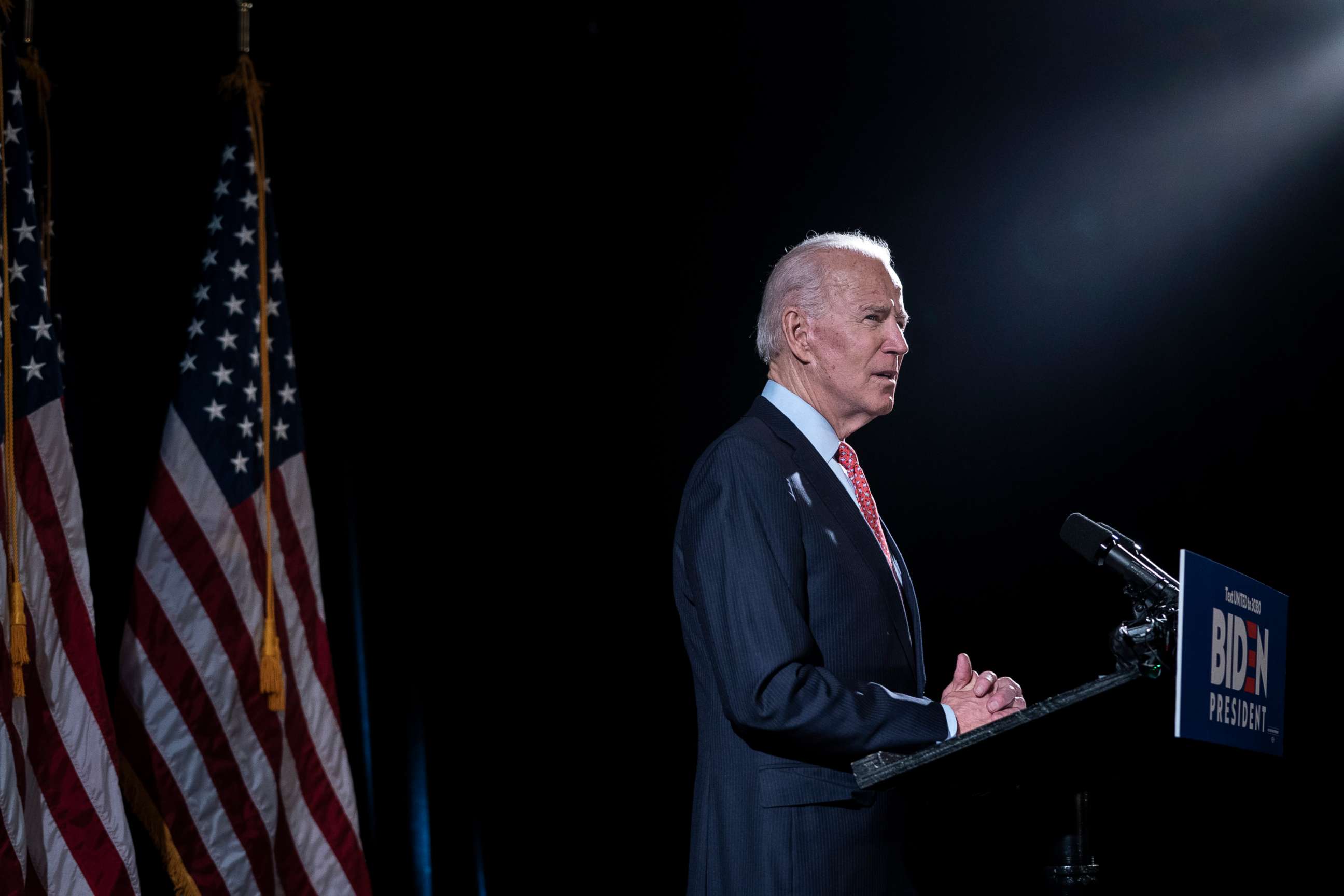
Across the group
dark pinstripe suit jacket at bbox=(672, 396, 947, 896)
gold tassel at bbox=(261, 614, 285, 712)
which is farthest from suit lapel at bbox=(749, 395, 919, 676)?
gold tassel at bbox=(261, 614, 285, 712)

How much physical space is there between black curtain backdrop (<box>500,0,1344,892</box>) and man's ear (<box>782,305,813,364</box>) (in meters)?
1.39

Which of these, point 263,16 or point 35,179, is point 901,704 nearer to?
point 35,179

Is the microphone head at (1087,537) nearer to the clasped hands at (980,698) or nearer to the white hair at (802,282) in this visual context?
the clasped hands at (980,698)

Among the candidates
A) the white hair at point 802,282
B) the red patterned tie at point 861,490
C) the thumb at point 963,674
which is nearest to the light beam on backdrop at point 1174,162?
the white hair at point 802,282

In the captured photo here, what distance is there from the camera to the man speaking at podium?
1564 millimetres

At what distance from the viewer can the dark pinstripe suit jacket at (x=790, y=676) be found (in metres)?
1.55

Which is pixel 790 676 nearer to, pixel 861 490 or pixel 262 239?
pixel 861 490

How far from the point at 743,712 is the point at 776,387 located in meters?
0.57

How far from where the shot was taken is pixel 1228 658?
50.5 inches

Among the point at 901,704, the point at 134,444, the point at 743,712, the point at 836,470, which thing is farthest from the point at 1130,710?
the point at 134,444

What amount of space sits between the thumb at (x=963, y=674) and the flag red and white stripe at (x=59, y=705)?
165cm

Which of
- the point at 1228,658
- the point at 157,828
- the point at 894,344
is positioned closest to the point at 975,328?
the point at 894,344

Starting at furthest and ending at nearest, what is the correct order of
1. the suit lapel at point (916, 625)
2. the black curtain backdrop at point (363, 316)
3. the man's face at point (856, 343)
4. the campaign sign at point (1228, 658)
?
the black curtain backdrop at point (363, 316)
the man's face at point (856, 343)
the suit lapel at point (916, 625)
the campaign sign at point (1228, 658)

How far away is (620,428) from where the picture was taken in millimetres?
3359
